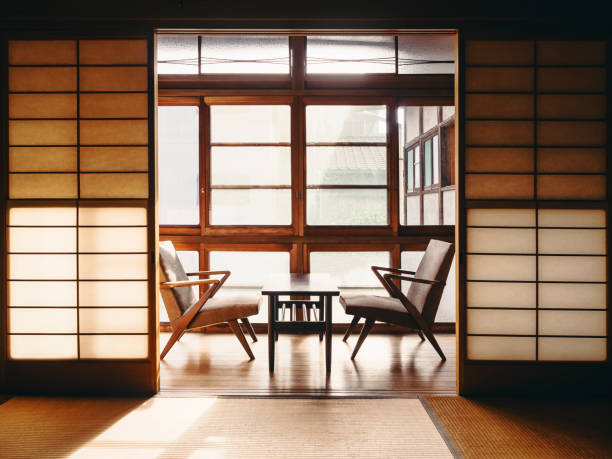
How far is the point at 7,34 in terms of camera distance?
2783 millimetres

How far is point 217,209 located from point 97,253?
1557mm

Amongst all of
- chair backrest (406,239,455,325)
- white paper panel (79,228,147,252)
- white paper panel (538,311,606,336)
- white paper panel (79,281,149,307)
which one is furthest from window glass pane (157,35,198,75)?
white paper panel (538,311,606,336)

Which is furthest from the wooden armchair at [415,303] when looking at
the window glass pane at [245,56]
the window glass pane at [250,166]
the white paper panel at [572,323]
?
the window glass pane at [245,56]

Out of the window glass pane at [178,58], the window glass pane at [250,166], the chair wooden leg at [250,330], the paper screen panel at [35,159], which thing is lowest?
the chair wooden leg at [250,330]

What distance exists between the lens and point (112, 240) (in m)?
2.80

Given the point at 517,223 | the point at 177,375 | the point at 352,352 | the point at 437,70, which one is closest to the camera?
the point at 517,223

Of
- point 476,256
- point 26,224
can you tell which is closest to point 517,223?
point 476,256

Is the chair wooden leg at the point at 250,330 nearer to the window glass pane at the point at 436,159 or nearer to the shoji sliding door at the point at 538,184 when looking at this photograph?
the shoji sliding door at the point at 538,184

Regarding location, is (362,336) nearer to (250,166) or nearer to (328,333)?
(328,333)

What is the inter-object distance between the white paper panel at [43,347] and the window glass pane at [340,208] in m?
2.32

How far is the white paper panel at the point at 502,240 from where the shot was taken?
2.78 metres

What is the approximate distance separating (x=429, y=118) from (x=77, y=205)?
10.9ft

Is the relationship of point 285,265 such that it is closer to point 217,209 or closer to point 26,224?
point 217,209

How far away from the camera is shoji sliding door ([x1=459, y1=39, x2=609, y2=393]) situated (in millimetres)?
2770
